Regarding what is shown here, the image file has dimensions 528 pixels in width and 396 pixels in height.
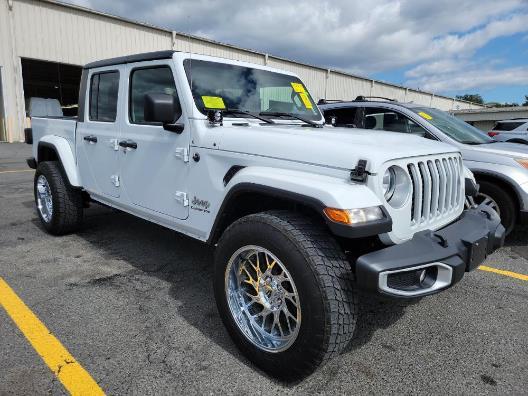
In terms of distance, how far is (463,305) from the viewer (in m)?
3.30

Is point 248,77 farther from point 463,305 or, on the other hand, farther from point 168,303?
point 463,305

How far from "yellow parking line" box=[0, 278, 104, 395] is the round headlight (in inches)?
74.5

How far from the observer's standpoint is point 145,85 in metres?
3.56

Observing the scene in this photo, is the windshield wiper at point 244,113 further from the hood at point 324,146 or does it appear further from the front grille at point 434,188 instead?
the front grille at point 434,188

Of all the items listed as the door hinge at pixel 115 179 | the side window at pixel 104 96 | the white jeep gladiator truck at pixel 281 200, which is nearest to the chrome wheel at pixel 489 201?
the white jeep gladiator truck at pixel 281 200

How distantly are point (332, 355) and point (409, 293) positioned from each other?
504mm

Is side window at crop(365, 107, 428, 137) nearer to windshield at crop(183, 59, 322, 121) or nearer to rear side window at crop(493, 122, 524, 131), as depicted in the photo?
windshield at crop(183, 59, 322, 121)

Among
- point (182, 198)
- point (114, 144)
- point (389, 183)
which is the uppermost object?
point (114, 144)

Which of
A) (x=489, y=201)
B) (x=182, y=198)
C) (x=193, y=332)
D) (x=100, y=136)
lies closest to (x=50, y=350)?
(x=193, y=332)

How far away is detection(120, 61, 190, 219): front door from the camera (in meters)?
3.15

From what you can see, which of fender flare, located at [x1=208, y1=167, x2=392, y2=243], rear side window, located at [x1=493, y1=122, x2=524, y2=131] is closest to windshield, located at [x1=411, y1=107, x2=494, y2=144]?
fender flare, located at [x1=208, y1=167, x2=392, y2=243]

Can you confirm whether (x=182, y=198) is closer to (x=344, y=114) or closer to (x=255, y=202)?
(x=255, y=202)

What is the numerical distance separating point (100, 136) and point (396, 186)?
2.95 m

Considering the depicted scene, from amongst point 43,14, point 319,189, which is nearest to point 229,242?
point 319,189
